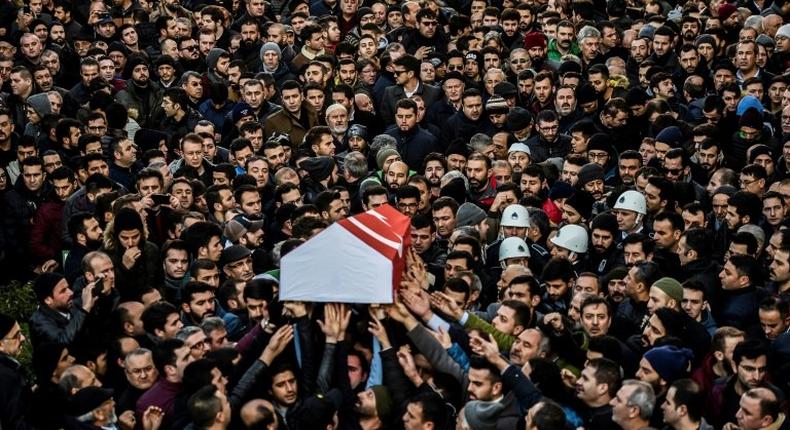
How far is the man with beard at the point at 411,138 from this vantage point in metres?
15.6

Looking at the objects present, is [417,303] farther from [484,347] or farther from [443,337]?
→ [484,347]

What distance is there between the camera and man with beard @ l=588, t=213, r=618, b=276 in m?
12.9

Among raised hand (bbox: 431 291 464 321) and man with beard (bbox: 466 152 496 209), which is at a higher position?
raised hand (bbox: 431 291 464 321)

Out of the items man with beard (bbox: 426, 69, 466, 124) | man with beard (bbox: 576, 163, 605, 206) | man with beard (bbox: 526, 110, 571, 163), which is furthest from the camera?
man with beard (bbox: 426, 69, 466, 124)

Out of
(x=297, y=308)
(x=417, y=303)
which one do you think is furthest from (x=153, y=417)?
(x=417, y=303)

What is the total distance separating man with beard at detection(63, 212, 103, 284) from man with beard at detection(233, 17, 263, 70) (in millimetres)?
6135

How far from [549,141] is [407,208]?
262 cm

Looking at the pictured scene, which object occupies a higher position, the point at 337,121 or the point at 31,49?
the point at 31,49

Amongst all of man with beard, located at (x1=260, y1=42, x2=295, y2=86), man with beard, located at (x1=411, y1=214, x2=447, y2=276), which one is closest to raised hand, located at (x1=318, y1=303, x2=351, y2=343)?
man with beard, located at (x1=411, y1=214, x2=447, y2=276)

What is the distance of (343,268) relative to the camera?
30.8 feet

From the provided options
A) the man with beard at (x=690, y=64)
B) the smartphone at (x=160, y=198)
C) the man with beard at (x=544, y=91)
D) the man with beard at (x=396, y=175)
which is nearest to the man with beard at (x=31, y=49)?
the smartphone at (x=160, y=198)

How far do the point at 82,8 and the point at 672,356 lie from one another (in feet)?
41.5

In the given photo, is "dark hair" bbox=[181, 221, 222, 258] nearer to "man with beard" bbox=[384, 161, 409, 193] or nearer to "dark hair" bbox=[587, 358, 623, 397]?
"man with beard" bbox=[384, 161, 409, 193]

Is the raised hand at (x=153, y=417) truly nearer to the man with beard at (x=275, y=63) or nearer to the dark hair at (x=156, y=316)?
the dark hair at (x=156, y=316)
